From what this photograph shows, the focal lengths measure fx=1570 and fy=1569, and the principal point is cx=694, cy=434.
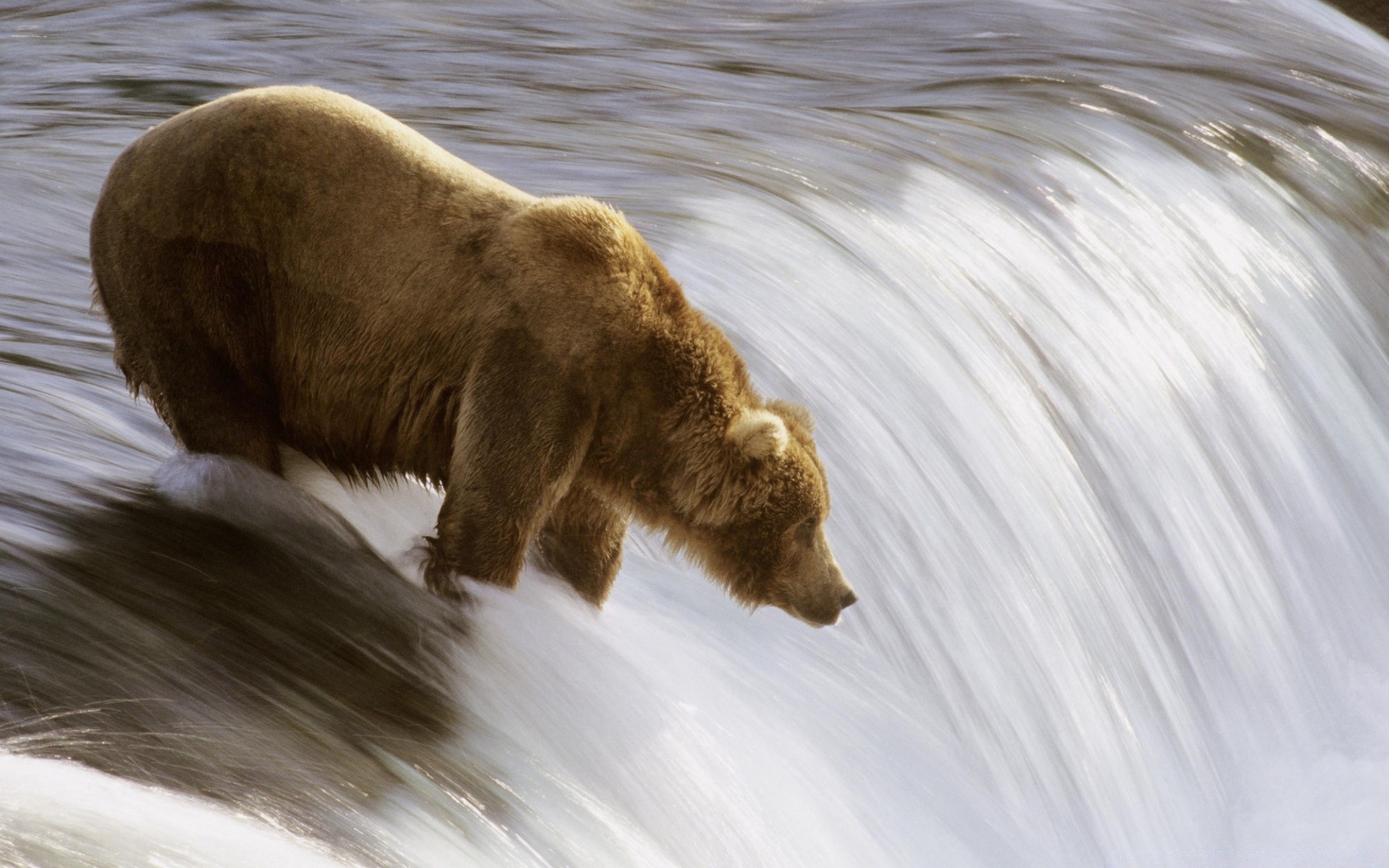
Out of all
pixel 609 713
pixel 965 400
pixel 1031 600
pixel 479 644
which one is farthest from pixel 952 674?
pixel 479 644

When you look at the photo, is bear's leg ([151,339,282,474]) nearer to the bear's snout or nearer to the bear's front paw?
the bear's front paw

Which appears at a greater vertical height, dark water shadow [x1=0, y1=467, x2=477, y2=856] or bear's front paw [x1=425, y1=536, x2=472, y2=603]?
bear's front paw [x1=425, y1=536, x2=472, y2=603]

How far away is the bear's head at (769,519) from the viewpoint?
8.91 feet

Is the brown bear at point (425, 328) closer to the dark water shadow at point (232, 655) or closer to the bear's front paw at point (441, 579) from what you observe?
the bear's front paw at point (441, 579)

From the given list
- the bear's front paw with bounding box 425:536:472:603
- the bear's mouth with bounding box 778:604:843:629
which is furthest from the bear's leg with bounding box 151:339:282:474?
the bear's mouth with bounding box 778:604:843:629

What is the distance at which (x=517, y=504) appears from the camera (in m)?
2.57

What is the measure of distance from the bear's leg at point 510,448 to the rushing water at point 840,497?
0.19 metres

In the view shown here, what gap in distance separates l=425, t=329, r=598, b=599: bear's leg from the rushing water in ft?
0.63

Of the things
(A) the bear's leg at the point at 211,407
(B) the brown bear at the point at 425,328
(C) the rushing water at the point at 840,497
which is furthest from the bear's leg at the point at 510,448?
(A) the bear's leg at the point at 211,407

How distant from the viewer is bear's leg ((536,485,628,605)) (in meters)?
2.92

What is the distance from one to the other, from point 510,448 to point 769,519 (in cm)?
51

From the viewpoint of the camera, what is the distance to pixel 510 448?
2.55m

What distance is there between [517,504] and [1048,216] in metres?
3.43

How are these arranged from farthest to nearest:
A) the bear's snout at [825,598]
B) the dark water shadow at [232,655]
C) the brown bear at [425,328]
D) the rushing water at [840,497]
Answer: the bear's snout at [825,598]
the brown bear at [425,328]
the rushing water at [840,497]
the dark water shadow at [232,655]
